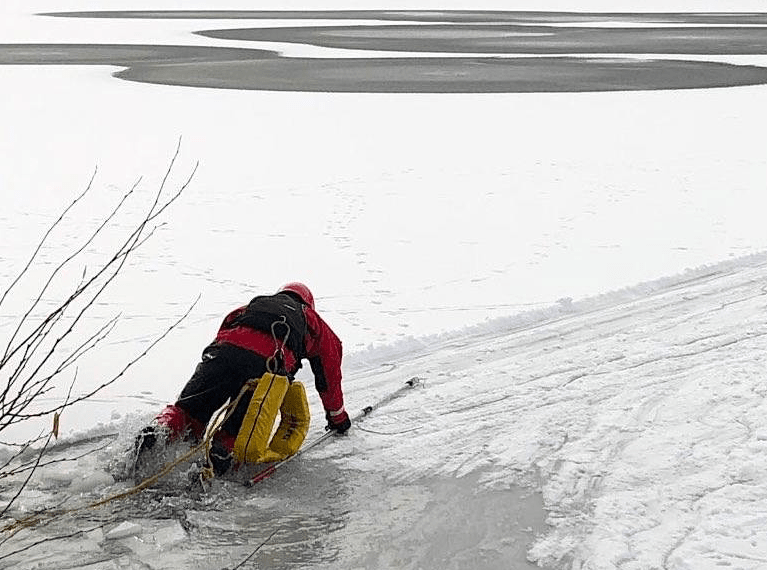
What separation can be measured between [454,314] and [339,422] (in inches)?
87.5

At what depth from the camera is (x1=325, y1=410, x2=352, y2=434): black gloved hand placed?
16.0 ft

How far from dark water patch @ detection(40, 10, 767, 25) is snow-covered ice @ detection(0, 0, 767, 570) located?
1912 cm

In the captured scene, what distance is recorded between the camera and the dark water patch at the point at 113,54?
66.1 feet

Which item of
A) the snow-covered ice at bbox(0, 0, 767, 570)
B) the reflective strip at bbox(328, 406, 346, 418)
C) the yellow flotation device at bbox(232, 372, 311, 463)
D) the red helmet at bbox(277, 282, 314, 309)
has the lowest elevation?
the snow-covered ice at bbox(0, 0, 767, 570)

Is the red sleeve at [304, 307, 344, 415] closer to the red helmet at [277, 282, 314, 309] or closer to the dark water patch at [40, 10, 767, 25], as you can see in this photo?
the red helmet at [277, 282, 314, 309]

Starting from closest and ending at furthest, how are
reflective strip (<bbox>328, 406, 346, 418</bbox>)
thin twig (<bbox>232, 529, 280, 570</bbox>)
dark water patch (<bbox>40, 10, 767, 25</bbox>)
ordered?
thin twig (<bbox>232, 529, 280, 570</bbox>)
reflective strip (<bbox>328, 406, 346, 418</bbox>)
dark water patch (<bbox>40, 10, 767, 25</bbox>)

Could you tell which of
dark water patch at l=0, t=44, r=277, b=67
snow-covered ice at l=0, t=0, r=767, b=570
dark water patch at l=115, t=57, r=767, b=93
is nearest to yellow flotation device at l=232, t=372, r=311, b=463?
snow-covered ice at l=0, t=0, r=767, b=570

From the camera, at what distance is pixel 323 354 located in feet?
15.4

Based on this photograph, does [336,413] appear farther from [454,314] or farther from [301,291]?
[454,314]

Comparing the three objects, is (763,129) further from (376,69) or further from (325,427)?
(325,427)

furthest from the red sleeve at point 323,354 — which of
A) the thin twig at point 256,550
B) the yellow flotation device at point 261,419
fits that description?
the thin twig at point 256,550

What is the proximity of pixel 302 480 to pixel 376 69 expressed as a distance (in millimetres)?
15156

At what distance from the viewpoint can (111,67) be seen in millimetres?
19328

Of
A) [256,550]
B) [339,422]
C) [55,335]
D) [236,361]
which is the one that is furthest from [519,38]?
[256,550]
